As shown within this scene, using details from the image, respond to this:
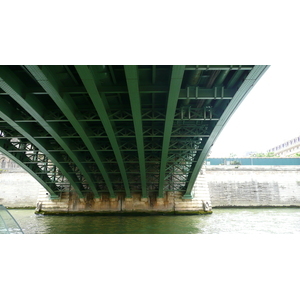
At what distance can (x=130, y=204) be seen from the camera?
2586 cm

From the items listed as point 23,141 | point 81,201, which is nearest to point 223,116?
point 23,141

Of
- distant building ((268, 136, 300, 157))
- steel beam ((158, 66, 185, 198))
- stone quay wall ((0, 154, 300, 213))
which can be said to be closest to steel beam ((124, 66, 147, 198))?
steel beam ((158, 66, 185, 198))

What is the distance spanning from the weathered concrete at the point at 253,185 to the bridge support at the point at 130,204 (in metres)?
11.4

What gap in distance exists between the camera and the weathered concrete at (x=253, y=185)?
37281mm

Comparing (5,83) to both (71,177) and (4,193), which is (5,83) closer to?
(71,177)

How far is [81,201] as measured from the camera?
2648 centimetres

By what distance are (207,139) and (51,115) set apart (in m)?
8.98

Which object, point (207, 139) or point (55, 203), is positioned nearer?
point (207, 139)

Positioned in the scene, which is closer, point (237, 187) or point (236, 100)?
point (236, 100)

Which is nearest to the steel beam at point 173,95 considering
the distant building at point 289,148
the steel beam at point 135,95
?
the steel beam at point 135,95

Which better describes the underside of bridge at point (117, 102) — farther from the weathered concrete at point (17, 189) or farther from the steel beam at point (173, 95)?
the weathered concrete at point (17, 189)

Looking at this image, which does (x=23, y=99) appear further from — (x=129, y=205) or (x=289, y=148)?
(x=289, y=148)

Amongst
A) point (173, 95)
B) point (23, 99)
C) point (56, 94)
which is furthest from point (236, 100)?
point (23, 99)

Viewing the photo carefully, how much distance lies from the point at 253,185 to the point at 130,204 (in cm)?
2033
